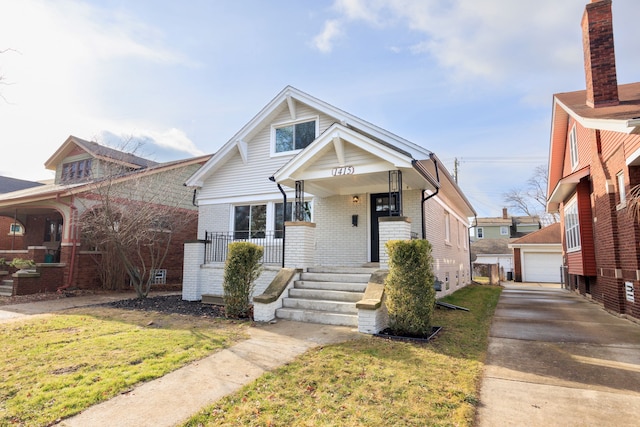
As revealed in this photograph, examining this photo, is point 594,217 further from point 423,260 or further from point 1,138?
point 1,138

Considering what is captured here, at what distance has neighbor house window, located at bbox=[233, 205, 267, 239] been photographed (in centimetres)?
1223

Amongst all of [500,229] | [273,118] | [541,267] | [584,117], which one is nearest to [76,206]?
[273,118]

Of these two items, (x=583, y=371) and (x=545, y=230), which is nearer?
(x=583, y=371)

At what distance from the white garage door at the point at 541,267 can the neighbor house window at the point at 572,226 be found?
1100 cm

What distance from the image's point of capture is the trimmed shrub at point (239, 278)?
26.6ft

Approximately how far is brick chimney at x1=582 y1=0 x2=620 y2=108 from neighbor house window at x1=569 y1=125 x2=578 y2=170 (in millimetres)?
2385

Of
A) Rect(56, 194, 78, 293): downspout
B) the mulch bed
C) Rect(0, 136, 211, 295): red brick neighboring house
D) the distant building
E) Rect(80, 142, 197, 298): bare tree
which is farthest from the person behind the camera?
the distant building

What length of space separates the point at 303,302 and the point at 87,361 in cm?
426

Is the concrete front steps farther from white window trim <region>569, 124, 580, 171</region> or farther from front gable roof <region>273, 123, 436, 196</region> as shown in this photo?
white window trim <region>569, 124, 580, 171</region>

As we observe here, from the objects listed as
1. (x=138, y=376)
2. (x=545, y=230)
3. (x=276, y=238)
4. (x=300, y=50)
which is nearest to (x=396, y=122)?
(x=300, y=50)

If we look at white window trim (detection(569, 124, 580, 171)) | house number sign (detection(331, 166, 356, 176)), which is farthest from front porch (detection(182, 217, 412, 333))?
white window trim (detection(569, 124, 580, 171))

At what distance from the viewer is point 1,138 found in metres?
8.05

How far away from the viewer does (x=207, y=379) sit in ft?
13.8

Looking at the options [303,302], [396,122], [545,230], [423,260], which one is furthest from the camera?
[545,230]
